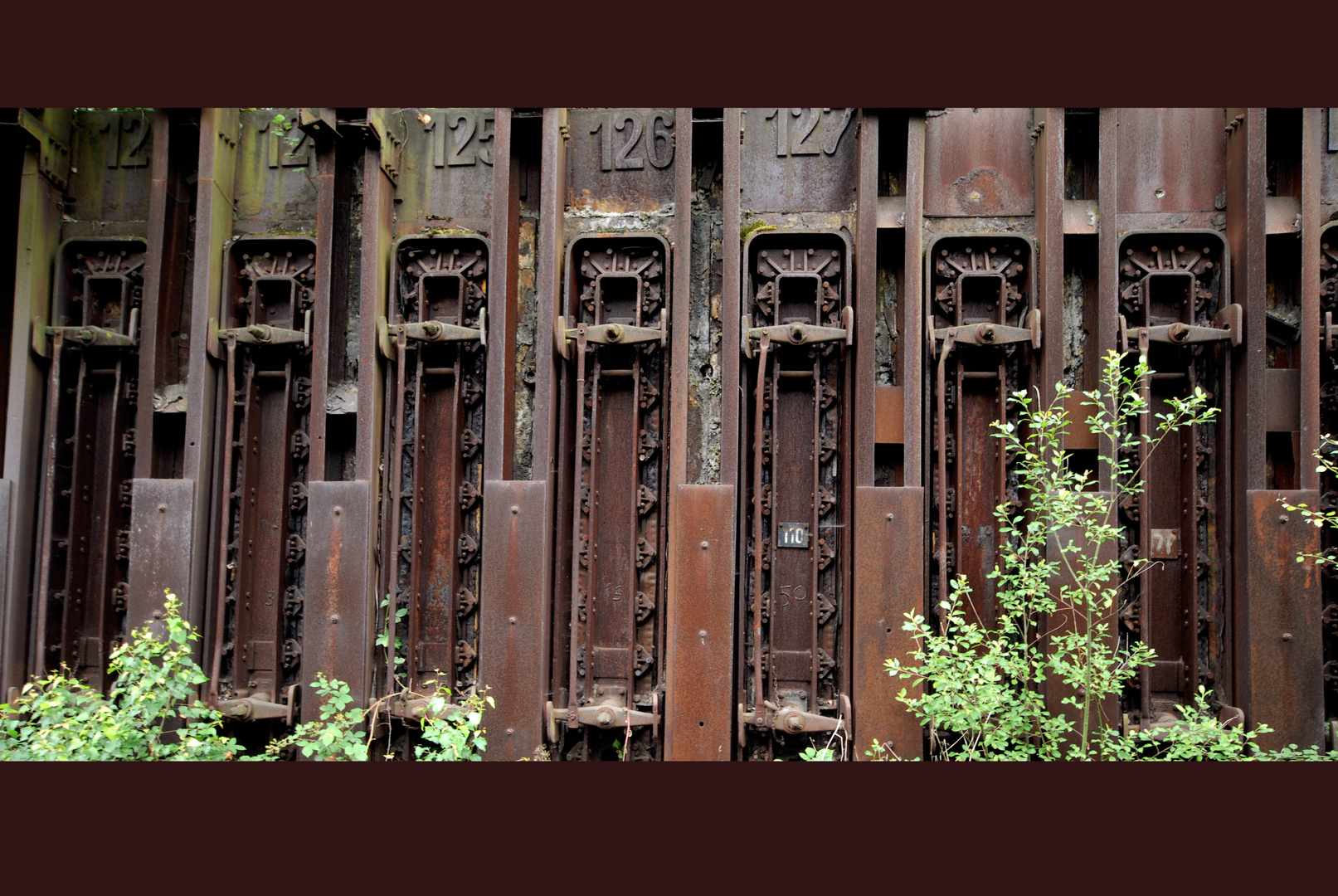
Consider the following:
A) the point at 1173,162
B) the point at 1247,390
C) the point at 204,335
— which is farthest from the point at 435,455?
the point at 1173,162

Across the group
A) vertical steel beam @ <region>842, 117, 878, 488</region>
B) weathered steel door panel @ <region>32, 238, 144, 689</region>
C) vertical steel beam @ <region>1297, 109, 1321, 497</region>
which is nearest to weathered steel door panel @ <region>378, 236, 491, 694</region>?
weathered steel door panel @ <region>32, 238, 144, 689</region>

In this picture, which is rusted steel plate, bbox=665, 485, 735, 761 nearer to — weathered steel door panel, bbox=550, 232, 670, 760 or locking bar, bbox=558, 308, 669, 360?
weathered steel door panel, bbox=550, 232, 670, 760

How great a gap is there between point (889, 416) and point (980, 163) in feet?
6.31

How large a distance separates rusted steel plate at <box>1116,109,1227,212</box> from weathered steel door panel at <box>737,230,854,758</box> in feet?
6.70

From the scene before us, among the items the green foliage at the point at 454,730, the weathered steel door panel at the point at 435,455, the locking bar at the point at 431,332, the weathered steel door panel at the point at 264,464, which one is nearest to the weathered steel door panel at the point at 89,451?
the weathered steel door panel at the point at 264,464

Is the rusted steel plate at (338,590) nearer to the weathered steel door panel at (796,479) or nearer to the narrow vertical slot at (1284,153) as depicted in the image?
the weathered steel door panel at (796,479)

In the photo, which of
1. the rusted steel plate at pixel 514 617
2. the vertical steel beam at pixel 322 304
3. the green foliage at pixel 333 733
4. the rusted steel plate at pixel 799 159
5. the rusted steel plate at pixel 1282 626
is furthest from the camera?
the rusted steel plate at pixel 799 159

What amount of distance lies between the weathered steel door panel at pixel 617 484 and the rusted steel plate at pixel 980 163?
1.98 metres

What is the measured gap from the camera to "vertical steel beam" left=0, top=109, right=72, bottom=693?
568 cm

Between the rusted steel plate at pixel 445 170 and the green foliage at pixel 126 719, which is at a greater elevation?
the rusted steel plate at pixel 445 170

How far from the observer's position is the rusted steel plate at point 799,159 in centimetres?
579

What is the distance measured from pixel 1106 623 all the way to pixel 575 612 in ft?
10.8

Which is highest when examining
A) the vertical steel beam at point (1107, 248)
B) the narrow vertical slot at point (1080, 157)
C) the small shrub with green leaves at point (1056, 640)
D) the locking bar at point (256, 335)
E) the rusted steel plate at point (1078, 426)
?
the narrow vertical slot at point (1080, 157)

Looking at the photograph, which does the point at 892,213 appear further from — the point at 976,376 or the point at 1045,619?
the point at 1045,619
